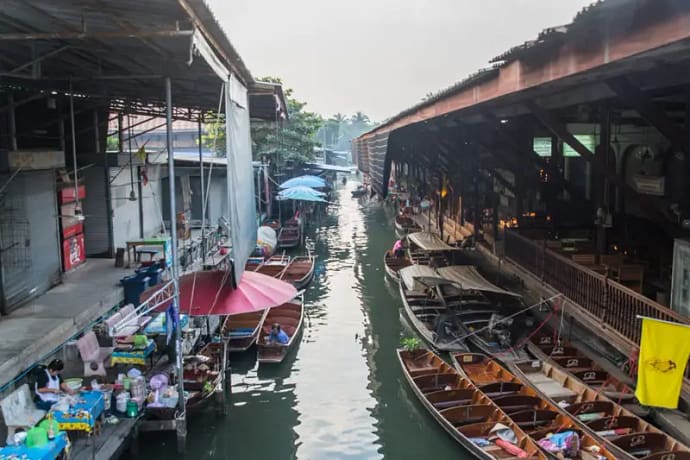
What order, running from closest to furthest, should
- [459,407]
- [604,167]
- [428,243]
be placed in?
1. [459,407]
2. [604,167]
3. [428,243]

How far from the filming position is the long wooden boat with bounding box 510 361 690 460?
30.4 ft

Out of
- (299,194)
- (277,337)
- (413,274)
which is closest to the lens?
(277,337)

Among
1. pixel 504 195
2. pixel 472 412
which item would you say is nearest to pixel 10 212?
pixel 472 412

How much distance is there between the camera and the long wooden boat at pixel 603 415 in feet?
30.4

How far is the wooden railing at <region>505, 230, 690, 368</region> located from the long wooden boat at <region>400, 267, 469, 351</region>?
2.57 m

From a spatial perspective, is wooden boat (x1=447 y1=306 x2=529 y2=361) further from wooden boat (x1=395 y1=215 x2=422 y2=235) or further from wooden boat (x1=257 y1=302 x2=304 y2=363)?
wooden boat (x1=395 y1=215 x2=422 y2=235)

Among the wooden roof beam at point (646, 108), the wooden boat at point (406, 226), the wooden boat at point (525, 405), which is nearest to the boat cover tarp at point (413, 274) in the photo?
the wooden boat at point (525, 405)

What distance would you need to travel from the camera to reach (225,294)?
33.6ft

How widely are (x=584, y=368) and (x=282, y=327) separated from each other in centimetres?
784

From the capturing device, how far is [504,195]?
26031mm

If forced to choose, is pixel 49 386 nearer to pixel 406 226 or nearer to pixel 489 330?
pixel 489 330

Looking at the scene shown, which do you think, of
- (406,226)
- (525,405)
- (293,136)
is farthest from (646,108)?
(293,136)

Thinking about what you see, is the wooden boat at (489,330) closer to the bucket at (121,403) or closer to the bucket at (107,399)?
the bucket at (121,403)

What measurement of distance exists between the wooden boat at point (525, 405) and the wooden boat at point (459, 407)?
0.27 metres
